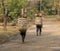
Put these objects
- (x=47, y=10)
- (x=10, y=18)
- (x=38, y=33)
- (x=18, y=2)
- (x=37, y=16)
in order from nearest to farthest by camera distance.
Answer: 1. (x=37, y=16)
2. (x=38, y=33)
3. (x=18, y=2)
4. (x=10, y=18)
5. (x=47, y=10)

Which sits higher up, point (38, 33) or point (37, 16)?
point (37, 16)

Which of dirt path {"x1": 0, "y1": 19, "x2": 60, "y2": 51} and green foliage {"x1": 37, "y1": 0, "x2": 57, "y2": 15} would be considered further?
green foliage {"x1": 37, "y1": 0, "x2": 57, "y2": 15}

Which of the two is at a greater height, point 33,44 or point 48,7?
point 33,44

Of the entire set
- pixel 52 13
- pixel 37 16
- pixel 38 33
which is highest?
pixel 37 16

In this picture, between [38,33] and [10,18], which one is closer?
[38,33]

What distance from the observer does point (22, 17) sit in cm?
1750

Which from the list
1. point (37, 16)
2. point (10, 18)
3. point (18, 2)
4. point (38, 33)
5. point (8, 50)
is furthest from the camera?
point (10, 18)

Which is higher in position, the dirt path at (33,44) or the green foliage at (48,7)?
the dirt path at (33,44)

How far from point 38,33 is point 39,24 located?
4.86ft

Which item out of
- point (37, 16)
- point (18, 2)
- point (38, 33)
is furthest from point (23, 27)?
point (18, 2)

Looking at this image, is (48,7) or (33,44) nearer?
(33,44)

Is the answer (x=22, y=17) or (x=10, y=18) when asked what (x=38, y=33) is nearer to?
(x=22, y=17)

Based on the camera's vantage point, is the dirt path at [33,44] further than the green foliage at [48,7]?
No

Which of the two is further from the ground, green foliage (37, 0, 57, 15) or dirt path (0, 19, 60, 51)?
dirt path (0, 19, 60, 51)
